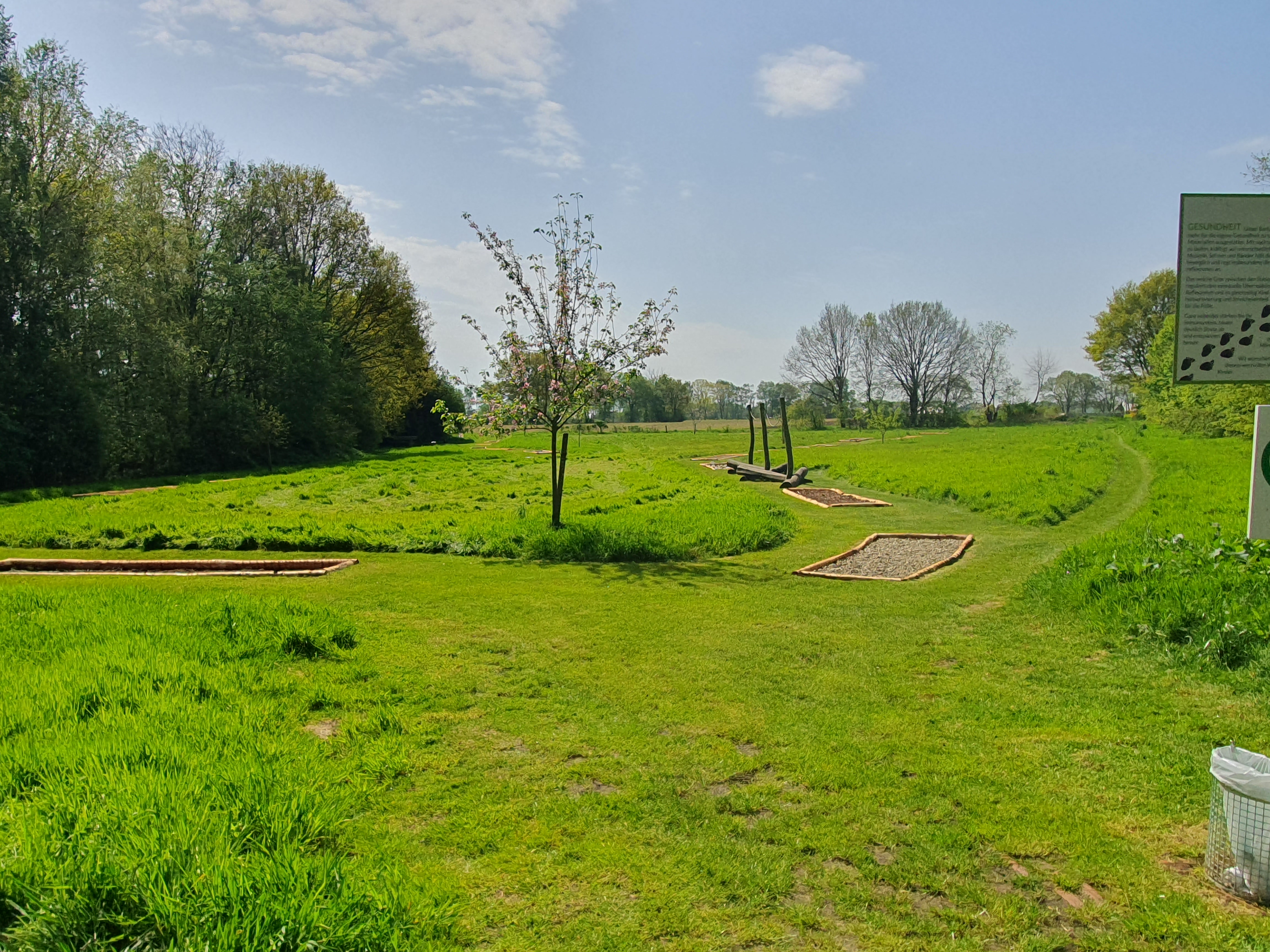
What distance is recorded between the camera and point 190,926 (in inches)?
96.8

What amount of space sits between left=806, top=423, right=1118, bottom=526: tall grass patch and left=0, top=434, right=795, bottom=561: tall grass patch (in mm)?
4511

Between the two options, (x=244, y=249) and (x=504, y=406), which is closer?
(x=504, y=406)

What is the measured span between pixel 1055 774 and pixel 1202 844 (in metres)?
0.81

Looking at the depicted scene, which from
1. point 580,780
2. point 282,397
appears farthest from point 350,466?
point 580,780

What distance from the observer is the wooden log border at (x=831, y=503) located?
686 inches

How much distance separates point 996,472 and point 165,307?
3289cm

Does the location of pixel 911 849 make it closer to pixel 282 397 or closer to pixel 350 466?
pixel 350 466

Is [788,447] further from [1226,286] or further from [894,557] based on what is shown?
[1226,286]

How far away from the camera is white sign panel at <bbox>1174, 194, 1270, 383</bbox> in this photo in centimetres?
583

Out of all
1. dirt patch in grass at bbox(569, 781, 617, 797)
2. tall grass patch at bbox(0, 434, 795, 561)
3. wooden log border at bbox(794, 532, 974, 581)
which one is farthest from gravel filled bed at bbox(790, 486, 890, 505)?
dirt patch in grass at bbox(569, 781, 617, 797)

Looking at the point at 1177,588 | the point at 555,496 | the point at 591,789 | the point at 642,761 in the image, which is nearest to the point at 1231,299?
the point at 1177,588

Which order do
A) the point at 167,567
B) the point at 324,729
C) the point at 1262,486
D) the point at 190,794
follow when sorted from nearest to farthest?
1. the point at 190,794
2. the point at 324,729
3. the point at 1262,486
4. the point at 167,567

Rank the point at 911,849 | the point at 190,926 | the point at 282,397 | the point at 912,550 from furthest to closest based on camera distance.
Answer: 1. the point at 282,397
2. the point at 912,550
3. the point at 911,849
4. the point at 190,926

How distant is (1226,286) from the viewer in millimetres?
5906
